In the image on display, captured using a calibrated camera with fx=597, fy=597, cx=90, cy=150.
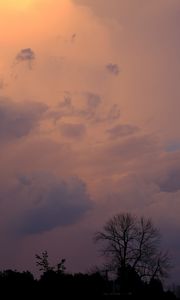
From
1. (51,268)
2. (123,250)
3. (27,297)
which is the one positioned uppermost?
(123,250)

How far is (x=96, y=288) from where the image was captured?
55344 mm

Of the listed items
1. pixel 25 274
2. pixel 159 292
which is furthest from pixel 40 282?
pixel 159 292

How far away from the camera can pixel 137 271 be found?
82.1 meters

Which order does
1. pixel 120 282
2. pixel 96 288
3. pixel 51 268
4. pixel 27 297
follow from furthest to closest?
pixel 120 282, pixel 51 268, pixel 96 288, pixel 27 297

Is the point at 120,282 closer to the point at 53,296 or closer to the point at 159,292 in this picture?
the point at 159,292

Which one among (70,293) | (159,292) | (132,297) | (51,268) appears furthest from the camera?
(159,292)

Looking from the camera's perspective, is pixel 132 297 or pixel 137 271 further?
pixel 137 271

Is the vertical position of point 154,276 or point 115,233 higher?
point 115,233

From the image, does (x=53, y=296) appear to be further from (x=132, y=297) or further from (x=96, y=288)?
(x=132, y=297)

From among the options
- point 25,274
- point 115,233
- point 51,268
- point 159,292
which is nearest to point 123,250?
point 115,233

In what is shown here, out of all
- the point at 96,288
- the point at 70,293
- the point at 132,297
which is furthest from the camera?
the point at 132,297

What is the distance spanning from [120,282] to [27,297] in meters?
34.8

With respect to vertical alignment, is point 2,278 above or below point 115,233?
below

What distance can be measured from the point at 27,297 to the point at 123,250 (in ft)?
121
